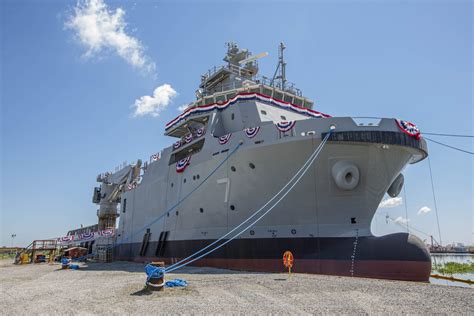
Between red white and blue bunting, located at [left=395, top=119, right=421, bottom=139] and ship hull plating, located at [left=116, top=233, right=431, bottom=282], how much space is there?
398 centimetres

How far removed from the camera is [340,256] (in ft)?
42.5

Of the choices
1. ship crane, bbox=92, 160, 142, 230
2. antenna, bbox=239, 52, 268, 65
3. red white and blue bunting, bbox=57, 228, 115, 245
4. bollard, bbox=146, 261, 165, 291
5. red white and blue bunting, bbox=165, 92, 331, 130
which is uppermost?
antenna, bbox=239, 52, 268, 65

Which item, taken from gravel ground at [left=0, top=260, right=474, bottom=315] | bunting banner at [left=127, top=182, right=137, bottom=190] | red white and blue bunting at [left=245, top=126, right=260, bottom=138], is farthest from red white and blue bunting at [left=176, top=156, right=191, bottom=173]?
gravel ground at [left=0, top=260, right=474, bottom=315]

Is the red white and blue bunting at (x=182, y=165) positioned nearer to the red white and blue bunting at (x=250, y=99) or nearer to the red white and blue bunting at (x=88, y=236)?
the red white and blue bunting at (x=250, y=99)

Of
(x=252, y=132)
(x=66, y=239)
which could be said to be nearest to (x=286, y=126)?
(x=252, y=132)

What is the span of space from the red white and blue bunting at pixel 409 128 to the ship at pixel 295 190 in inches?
1.6

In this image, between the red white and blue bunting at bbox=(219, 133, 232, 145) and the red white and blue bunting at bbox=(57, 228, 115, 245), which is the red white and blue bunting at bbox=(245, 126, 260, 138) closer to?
the red white and blue bunting at bbox=(219, 133, 232, 145)

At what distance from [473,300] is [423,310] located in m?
1.53

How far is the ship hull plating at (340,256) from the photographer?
1209 centimetres

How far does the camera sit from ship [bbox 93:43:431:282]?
1291cm

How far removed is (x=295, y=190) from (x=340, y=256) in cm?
297

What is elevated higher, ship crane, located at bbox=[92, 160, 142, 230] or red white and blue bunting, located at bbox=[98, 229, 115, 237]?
ship crane, located at bbox=[92, 160, 142, 230]

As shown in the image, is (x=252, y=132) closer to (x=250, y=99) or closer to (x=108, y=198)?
(x=250, y=99)

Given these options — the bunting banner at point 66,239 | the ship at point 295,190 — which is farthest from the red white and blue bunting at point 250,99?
the bunting banner at point 66,239
